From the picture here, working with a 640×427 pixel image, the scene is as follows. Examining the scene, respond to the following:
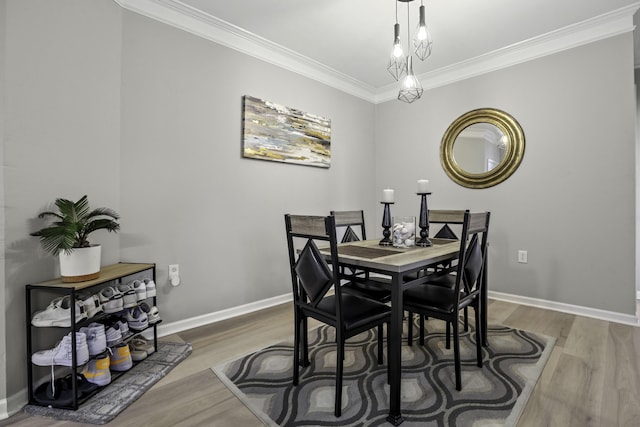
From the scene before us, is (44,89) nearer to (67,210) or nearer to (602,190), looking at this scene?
(67,210)

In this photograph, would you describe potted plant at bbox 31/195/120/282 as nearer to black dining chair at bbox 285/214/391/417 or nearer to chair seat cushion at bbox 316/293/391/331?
black dining chair at bbox 285/214/391/417

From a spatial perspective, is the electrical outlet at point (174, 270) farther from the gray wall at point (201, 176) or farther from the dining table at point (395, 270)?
the dining table at point (395, 270)

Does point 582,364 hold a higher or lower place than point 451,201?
lower

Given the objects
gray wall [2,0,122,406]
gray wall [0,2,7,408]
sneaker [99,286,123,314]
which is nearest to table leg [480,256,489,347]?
sneaker [99,286,123,314]

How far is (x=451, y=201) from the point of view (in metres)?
3.38

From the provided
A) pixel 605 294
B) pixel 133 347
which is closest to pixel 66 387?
pixel 133 347

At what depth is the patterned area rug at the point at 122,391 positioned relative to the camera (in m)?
1.38

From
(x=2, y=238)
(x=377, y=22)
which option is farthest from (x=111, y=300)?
(x=377, y=22)

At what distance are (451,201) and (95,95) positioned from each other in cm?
322

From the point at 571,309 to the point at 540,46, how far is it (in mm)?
2352

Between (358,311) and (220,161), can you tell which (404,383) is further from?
(220,161)

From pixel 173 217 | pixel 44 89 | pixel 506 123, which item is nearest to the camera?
pixel 44 89

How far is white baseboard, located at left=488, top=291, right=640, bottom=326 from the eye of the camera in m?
2.45

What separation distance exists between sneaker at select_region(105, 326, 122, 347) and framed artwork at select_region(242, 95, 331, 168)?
1.57 metres
